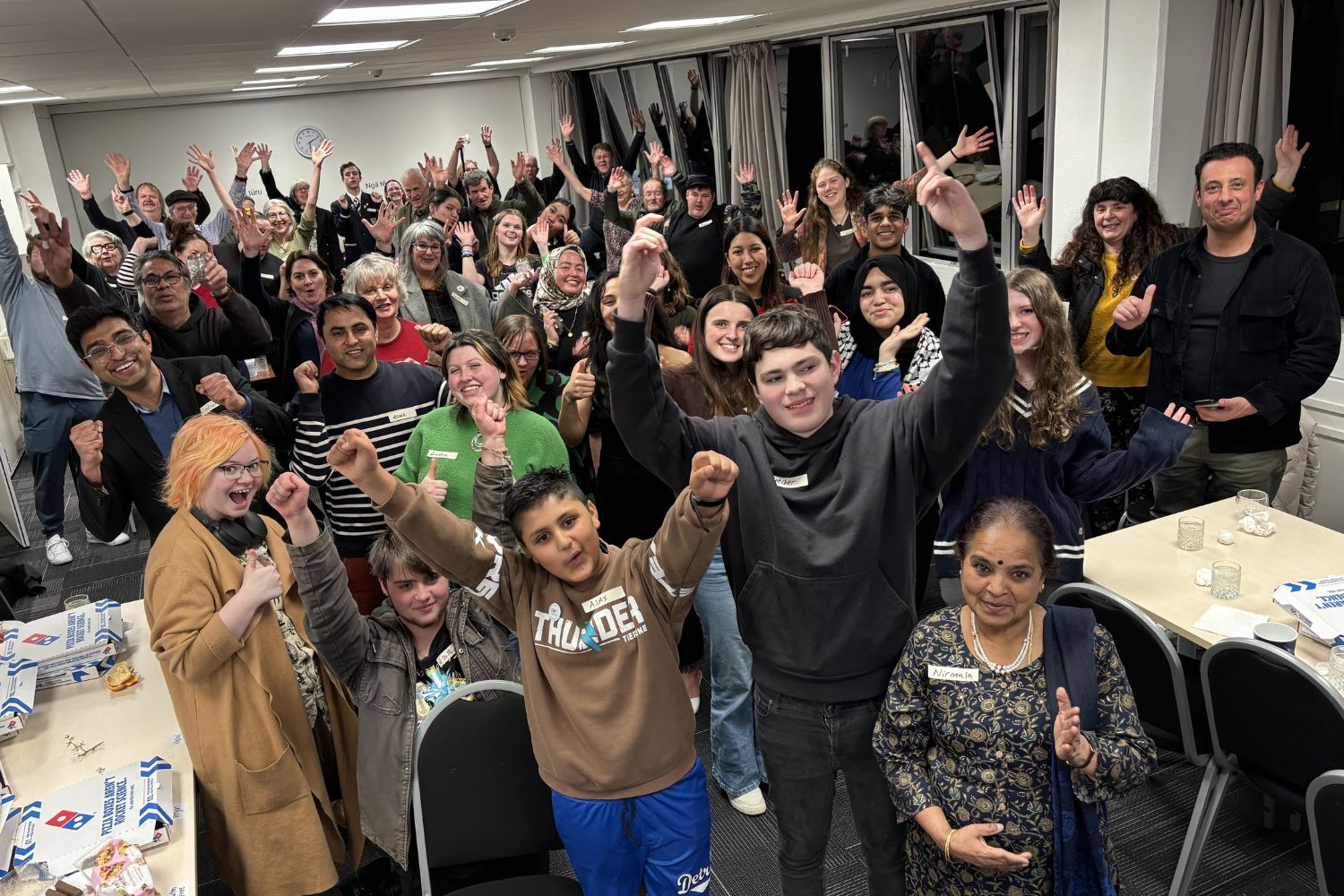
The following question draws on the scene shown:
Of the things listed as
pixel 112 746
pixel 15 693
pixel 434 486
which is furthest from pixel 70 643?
pixel 434 486

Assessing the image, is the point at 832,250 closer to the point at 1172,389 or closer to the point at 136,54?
the point at 1172,389

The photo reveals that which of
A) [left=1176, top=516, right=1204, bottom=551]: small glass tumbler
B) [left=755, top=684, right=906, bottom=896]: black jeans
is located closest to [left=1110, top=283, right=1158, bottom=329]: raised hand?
[left=1176, top=516, right=1204, bottom=551]: small glass tumbler

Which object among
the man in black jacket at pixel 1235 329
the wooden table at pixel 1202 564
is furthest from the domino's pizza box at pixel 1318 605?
the man in black jacket at pixel 1235 329

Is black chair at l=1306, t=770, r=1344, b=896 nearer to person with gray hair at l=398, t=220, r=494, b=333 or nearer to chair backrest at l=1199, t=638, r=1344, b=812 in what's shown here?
chair backrest at l=1199, t=638, r=1344, b=812

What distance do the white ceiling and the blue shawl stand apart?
10.3ft

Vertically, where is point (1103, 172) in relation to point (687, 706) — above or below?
above

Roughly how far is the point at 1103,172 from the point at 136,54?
17.2 feet

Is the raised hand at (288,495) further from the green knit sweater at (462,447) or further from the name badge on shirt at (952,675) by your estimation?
the name badge on shirt at (952,675)

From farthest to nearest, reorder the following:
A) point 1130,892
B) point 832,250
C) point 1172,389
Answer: point 832,250
point 1172,389
point 1130,892

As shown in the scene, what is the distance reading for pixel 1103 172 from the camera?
204 inches

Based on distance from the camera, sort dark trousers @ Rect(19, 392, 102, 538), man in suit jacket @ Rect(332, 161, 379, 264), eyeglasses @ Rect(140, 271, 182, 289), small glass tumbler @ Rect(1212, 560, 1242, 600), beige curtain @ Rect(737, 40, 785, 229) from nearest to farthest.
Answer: small glass tumbler @ Rect(1212, 560, 1242, 600)
eyeglasses @ Rect(140, 271, 182, 289)
dark trousers @ Rect(19, 392, 102, 538)
man in suit jacket @ Rect(332, 161, 379, 264)
beige curtain @ Rect(737, 40, 785, 229)

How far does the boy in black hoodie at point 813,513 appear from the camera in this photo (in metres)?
1.96

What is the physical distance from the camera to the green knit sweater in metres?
3.01

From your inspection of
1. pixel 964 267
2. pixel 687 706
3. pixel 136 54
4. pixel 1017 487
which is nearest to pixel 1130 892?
pixel 1017 487
